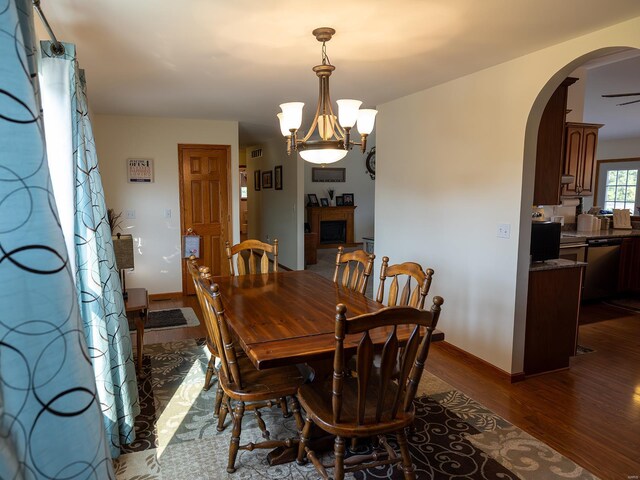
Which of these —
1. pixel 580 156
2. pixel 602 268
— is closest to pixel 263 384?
pixel 580 156

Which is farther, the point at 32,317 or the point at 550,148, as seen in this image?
the point at 550,148

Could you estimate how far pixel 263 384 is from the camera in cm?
217

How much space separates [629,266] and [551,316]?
2.81m

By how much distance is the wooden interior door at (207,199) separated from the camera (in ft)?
18.8

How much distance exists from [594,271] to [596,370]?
2.23 metres

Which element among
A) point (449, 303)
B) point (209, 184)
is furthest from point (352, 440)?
point (209, 184)

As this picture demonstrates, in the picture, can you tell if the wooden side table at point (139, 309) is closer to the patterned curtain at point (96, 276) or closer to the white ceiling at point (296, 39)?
the patterned curtain at point (96, 276)

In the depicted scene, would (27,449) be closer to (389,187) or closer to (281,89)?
(281,89)

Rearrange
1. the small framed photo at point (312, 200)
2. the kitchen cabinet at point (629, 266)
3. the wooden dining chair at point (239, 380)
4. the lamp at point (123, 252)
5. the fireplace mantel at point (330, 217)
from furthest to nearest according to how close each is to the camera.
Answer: the small framed photo at point (312, 200) < the fireplace mantel at point (330, 217) < the kitchen cabinet at point (629, 266) < the lamp at point (123, 252) < the wooden dining chair at point (239, 380)

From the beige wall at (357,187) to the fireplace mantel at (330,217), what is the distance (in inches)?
8.1

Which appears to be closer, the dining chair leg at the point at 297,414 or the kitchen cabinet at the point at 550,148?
the dining chair leg at the point at 297,414

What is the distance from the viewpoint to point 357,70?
337 centimetres

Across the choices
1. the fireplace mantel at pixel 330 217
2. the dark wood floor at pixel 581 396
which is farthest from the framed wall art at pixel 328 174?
the dark wood floor at pixel 581 396

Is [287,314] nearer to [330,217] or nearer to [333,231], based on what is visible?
[330,217]
